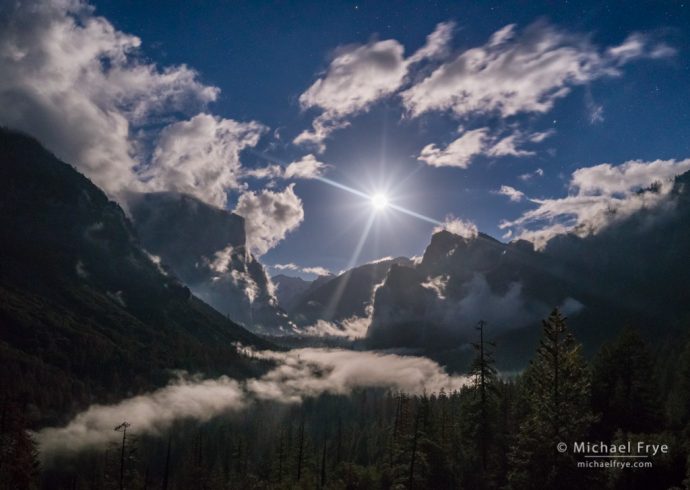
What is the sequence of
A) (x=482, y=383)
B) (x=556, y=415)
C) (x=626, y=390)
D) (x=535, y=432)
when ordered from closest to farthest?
(x=556, y=415), (x=535, y=432), (x=482, y=383), (x=626, y=390)

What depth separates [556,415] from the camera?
30.0 m

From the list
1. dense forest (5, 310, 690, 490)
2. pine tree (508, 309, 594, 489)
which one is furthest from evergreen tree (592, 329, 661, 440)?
pine tree (508, 309, 594, 489)

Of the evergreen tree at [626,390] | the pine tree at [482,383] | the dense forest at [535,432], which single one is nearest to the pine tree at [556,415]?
the dense forest at [535,432]

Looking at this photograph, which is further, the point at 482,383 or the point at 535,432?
the point at 482,383

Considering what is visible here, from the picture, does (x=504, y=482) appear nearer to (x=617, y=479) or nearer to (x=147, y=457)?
(x=617, y=479)

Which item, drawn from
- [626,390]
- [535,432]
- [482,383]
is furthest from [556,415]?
[626,390]

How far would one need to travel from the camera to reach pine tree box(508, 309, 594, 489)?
97.6 feet

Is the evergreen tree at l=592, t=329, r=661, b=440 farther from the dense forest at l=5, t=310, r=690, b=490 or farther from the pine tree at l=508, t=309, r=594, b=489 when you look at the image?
the pine tree at l=508, t=309, r=594, b=489

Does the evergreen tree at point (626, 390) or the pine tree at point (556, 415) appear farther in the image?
the evergreen tree at point (626, 390)

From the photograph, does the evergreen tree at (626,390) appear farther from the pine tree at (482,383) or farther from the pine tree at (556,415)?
the pine tree at (556,415)

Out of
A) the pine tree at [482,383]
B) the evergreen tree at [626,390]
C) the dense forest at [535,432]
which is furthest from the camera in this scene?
the evergreen tree at [626,390]

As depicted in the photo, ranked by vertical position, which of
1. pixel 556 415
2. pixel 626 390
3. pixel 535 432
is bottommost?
pixel 535 432

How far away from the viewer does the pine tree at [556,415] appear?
29734 millimetres

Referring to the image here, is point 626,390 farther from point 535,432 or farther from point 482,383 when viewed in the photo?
point 535,432
